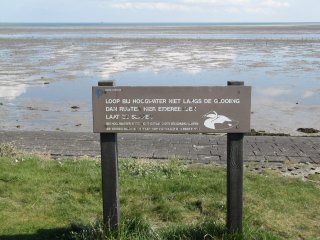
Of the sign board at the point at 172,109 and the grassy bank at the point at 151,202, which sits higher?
the sign board at the point at 172,109

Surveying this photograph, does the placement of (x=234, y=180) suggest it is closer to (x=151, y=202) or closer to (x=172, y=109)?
(x=172, y=109)

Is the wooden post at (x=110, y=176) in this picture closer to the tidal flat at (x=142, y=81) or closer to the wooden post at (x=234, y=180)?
the wooden post at (x=234, y=180)

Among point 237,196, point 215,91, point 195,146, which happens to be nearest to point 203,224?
point 237,196

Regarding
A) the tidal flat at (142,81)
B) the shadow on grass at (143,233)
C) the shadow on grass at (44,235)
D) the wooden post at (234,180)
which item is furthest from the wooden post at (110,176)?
the tidal flat at (142,81)

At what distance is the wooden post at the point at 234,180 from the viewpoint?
15.3ft

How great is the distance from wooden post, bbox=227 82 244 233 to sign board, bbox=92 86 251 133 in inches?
5.2

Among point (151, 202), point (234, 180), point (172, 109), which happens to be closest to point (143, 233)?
point (234, 180)

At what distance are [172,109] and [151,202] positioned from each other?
1.86 meters

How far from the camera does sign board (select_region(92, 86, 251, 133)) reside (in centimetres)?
457

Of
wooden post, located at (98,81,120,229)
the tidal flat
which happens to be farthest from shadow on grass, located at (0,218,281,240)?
the tidal flat

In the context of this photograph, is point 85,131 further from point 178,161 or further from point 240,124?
point 240,124

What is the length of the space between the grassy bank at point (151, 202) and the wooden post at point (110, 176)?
115 millimetres

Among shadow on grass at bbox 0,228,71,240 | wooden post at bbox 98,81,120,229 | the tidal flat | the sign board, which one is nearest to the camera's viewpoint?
the sign board

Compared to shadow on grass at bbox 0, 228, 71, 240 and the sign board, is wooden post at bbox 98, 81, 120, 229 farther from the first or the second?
shadow on grass at bbox 0, 228, 71, 240
